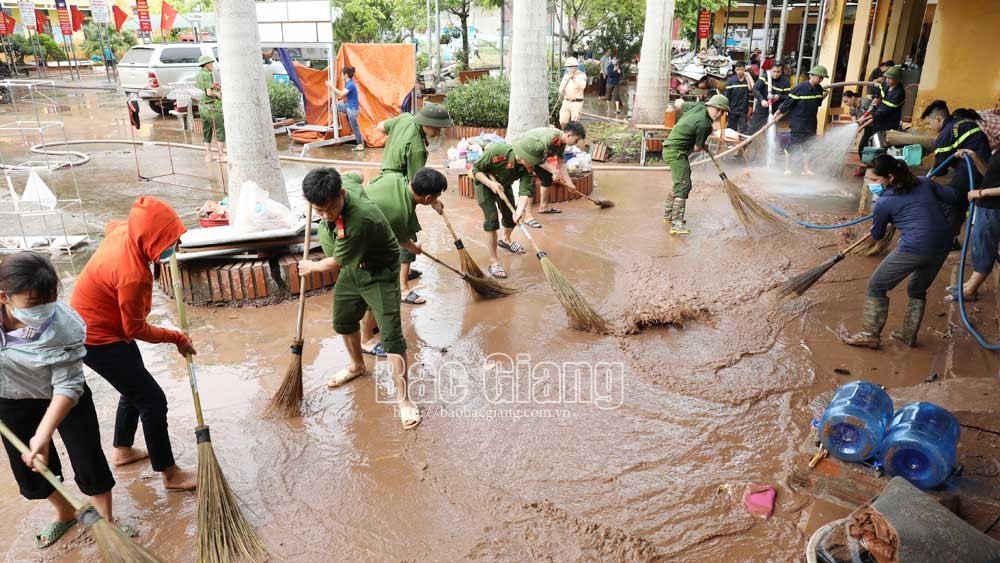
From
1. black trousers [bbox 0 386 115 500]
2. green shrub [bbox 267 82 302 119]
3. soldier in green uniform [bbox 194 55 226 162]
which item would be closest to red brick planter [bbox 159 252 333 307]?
black trousers [bbox 0 386 115 500]

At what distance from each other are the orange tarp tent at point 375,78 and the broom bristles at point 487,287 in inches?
294

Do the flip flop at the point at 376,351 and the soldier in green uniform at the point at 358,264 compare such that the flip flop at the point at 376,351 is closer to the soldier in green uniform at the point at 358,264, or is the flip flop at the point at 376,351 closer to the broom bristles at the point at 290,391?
the soldier in green uniform at the point at 358,264

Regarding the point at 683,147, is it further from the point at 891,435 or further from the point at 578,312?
the point at 891,435

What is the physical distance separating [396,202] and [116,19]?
26347 mm

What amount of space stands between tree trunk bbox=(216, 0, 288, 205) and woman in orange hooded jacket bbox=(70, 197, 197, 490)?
2924 mm

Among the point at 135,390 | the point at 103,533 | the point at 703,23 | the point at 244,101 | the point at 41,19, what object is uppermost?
the point at 41,19

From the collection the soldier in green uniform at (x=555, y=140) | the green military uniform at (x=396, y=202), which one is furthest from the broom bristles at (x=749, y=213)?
the green military uniform at (x=396, y=202)

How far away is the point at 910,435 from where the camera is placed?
10.1 ft

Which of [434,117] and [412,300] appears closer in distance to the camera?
[434,117]

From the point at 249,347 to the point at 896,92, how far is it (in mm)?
8690

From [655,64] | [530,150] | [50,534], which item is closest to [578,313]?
[530,150]

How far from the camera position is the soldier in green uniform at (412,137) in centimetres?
571

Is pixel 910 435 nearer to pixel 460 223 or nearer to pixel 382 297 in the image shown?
pixel 382 297

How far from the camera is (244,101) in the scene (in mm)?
6039
